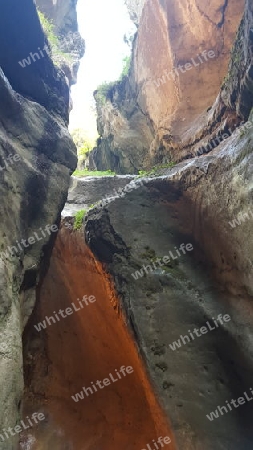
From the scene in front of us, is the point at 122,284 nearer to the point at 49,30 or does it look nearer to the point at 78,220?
the point at 78,220

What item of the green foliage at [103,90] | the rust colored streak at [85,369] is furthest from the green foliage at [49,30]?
the rust colored streak at [85,369]

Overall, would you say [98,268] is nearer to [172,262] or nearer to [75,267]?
[75,267]

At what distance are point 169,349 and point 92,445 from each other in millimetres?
2964

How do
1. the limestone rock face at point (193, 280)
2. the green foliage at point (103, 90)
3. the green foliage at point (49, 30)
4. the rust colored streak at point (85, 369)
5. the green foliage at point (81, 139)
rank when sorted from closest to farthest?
1. the limestone rock face at point (193, 280)
2. the rust colored streak at point (85, 369)
3. the green foliage at point (49, 30)
4. the green foliage at point (103, 90)
5. the green foliage at point (81, 139)

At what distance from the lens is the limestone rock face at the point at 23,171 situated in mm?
5141

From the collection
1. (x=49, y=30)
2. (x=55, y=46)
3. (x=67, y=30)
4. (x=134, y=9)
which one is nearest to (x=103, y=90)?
(x=55, y=46)

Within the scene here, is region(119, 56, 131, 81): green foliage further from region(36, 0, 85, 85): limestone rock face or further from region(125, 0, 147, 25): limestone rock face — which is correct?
region(36, 0, 85, 85): limestone rock face

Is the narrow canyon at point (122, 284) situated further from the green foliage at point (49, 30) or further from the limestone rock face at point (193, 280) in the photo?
the green foliage at point (49, 30)

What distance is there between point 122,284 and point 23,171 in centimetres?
317

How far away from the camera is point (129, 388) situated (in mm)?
7438

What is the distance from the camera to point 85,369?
8141 mm

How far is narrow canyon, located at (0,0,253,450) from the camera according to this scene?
233 inches

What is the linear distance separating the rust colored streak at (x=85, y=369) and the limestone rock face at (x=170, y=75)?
5.78m

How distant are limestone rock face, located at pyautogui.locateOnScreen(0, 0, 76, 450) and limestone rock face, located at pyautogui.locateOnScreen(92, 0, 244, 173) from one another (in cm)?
491
